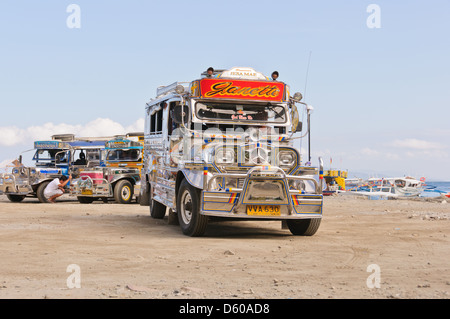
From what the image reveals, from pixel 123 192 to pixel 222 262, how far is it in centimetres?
1545

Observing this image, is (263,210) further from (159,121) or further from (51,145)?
(51,145)

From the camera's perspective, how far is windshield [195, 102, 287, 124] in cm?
1152

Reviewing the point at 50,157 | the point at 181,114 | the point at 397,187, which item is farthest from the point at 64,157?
the point at 397,187

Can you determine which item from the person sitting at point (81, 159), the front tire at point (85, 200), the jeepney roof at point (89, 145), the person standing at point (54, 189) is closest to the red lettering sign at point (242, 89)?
the person standing at point (54, 189)

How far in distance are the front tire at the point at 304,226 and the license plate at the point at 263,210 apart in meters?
1.11

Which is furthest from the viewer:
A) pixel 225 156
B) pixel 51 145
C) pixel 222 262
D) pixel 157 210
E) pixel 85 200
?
pixel 51 145

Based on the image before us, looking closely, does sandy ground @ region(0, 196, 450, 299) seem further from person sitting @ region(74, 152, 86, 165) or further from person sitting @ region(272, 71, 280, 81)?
person sitting @ region(74, 152, 86, 165)

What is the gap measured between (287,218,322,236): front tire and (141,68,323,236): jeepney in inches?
0.7

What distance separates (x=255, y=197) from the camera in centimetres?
1008

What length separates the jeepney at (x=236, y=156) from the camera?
1009cm

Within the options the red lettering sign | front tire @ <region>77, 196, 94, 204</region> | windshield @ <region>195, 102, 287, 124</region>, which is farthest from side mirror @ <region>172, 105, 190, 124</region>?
front tire @ <region>77, 196, 94, 204</region>

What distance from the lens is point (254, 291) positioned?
597cm
